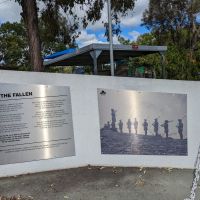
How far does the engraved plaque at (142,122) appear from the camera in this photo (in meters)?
6.95

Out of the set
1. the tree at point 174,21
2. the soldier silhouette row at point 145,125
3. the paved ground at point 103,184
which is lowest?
the paved ground at point 103,184

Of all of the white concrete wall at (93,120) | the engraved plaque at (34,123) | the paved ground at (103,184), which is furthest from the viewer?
the white concrete wall at (93,120)

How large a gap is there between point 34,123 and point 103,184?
162cm

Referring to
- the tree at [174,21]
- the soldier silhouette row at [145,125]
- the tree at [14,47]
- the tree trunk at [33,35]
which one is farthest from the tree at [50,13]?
the tree at [14,47]

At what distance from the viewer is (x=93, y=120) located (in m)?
7.12

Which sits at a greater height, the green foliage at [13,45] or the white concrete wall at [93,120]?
the green foliage at [13,45]

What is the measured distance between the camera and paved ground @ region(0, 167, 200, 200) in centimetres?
576

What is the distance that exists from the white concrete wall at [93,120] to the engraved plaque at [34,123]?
0.37ft

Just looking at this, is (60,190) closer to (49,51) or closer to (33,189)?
(33,189)

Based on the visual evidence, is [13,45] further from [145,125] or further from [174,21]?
[145,125]

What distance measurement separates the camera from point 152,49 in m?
13.8

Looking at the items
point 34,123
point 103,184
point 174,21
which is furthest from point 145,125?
point 174,21

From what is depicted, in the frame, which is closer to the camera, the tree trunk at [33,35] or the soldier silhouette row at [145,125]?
the soldier silhouette row at [145,125]

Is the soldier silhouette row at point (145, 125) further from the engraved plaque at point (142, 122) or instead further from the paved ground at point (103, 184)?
the paved ground at point (103, 184)
